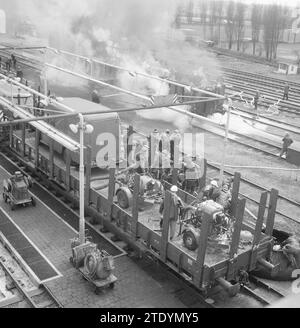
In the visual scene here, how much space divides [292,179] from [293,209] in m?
3.09

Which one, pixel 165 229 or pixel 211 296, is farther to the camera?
pixel 211 296

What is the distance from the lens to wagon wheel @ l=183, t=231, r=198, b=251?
10477 mm

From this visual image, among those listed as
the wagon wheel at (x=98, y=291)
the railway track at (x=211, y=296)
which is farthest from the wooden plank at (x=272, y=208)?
the wagon wheel at (x=98, y=291)

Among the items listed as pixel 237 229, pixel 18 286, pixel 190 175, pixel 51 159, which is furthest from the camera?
pixel 51 159

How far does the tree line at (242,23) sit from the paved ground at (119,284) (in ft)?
148

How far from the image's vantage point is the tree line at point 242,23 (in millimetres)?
54969

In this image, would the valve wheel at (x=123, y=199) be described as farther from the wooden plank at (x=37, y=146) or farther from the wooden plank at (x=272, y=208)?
the wooden plank at (x=37, y=146)

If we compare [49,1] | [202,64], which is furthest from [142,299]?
[49,1]

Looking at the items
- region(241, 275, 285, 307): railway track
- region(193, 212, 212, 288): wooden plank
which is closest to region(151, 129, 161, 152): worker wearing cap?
region(241, 275, 285, 307): railway track

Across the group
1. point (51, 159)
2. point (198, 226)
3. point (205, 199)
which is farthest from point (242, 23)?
point (198, 226)

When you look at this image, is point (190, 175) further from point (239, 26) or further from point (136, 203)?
point (239, 26)

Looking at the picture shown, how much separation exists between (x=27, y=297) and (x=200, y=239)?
Result: 4.06 m

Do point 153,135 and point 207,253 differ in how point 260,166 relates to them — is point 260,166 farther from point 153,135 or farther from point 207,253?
point 207,253

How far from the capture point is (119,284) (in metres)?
11.1
